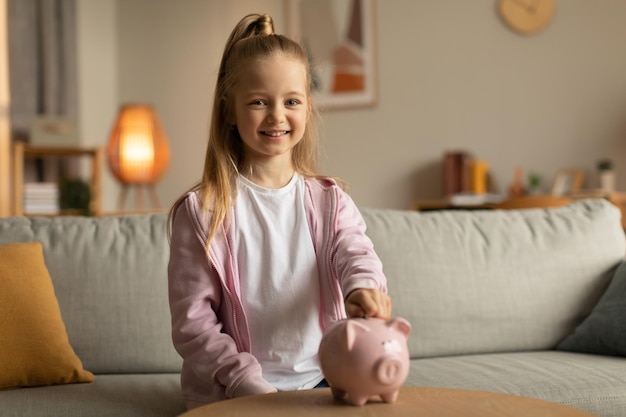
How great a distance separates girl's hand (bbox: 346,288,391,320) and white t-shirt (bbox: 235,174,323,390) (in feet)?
0.80

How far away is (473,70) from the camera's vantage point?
4.95 meters

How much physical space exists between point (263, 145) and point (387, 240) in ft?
2.65

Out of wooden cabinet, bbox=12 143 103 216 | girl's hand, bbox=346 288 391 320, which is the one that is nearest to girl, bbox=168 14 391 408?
girl's hand, bbox=346 288 391 320

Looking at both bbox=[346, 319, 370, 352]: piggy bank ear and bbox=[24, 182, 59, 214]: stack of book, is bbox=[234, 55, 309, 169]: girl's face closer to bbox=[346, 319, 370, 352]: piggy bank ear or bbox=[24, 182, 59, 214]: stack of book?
bbox=[346, 319, 370, 352]: piggy bank ear

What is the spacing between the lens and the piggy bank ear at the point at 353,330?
1176mm

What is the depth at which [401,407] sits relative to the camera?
3.86 feet

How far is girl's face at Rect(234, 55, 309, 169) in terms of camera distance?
1.55m

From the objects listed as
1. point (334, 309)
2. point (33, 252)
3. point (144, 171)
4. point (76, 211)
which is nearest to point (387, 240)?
point (334, 309)

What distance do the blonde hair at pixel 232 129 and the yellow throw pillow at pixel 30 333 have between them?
486 millimetres

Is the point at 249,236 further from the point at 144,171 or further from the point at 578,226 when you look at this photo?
the point at 144,171

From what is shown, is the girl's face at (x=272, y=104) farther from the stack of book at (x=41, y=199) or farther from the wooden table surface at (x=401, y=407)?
the stack of book at (x=41, y=199)

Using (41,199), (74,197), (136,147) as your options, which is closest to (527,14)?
(136,147)

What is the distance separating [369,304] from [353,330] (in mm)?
115

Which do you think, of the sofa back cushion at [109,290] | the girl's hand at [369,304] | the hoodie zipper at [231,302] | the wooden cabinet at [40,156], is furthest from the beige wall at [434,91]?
the girl's hand at [369,304]
